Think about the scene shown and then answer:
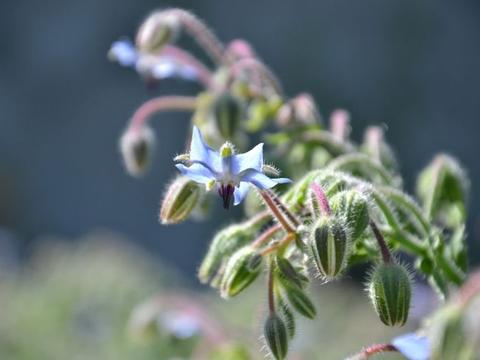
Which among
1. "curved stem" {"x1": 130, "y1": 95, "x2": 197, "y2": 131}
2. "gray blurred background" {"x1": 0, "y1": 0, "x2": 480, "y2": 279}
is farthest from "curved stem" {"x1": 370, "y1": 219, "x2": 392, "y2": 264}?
"gray blurred background" {"x1": 0, "y1": 0, "x2": 480, "y2": 279}

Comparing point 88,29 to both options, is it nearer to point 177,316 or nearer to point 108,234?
point 108,234

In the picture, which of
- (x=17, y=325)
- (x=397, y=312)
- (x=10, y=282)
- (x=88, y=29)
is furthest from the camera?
(x=88, y=29)

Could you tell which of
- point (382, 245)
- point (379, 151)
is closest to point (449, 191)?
point (379, 151)

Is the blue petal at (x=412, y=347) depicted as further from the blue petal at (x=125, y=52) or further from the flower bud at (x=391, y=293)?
the blue petal at (x=125, y=52)

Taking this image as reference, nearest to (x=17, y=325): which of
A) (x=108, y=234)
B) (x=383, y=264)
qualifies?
(x=108, y=234)

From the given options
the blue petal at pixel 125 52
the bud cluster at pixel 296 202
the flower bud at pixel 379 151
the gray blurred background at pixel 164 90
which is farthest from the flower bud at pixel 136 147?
the gray blurred background at pixel 164 90

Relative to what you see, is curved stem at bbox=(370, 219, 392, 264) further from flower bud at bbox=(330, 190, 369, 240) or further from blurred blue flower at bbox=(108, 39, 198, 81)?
blurred blue flower at bbox=(108, 39, 198, 81)
